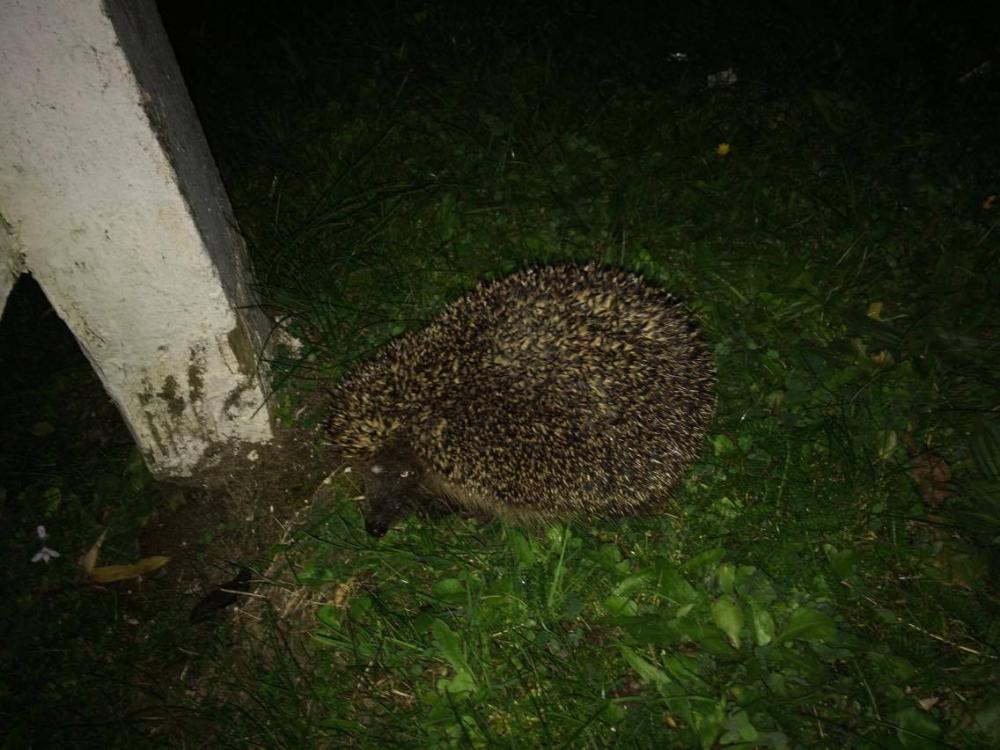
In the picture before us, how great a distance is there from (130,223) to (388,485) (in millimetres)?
1789

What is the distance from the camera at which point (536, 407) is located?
331 cm

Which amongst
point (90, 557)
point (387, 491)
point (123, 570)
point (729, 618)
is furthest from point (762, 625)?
point (90, 557)

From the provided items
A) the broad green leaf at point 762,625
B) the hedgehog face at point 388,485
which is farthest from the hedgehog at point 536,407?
the broad green leaf at point 762,625

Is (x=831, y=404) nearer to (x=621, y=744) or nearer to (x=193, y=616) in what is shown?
(x=621, y=744)

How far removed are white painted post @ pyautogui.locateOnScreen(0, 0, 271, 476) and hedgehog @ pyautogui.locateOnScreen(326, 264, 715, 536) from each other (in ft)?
2.59

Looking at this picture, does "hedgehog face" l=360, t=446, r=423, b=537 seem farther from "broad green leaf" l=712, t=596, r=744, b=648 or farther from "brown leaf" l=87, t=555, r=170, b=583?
"broad green leaf" l=712, t=596, r=744, b=648

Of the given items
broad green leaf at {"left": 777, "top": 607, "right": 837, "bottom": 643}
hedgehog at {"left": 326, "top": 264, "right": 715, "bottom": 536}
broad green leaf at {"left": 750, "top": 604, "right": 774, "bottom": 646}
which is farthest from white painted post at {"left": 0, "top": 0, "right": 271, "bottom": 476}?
broad green leaf at {"left": 777, "top": 607, "right": 837, "bottom": 643}

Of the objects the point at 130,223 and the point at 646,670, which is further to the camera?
the point at 646,670

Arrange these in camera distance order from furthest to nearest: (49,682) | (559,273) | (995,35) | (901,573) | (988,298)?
(995,35), (988,298), (559,273), (901,573), (49,682)

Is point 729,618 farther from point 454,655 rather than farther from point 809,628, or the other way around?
point 454,655

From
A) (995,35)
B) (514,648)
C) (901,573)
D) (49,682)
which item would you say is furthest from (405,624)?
(995,35)

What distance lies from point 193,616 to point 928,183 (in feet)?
20.0

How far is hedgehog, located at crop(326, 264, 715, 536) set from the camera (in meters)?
3.31

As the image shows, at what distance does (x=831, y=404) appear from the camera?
4.04m
